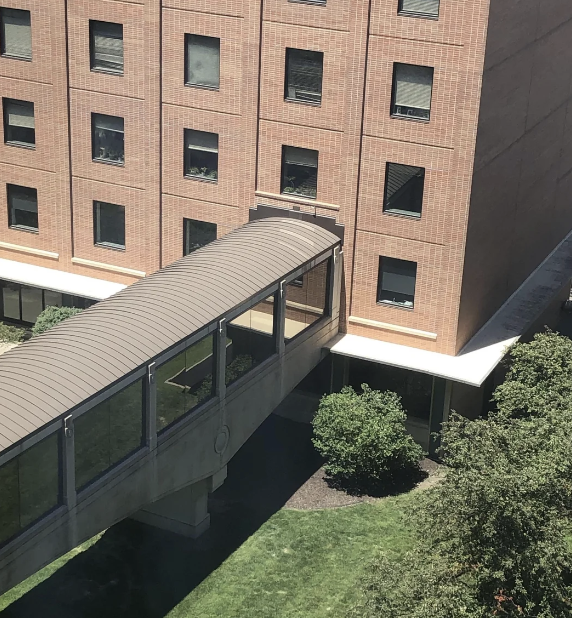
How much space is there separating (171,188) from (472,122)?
43.5 feet

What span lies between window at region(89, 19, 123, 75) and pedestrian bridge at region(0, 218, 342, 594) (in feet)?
30.5

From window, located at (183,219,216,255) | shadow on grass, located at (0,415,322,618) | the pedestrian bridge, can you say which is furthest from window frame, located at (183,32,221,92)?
shadow on grass, located at (0,415,322,618)

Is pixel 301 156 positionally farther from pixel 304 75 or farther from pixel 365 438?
pixel 365 438

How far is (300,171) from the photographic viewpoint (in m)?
42.6

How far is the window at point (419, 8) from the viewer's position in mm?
37969

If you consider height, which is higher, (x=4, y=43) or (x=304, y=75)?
(x=4, y=43)

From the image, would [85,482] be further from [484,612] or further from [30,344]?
[484,612]

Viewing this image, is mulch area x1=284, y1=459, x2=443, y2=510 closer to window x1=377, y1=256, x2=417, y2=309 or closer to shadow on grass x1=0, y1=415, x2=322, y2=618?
shadow on grass x1=0, y1=415, x2=322, y2=618

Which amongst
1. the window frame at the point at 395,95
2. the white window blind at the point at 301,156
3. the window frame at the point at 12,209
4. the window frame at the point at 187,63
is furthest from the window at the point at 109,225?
the window frame at the point at 395,95

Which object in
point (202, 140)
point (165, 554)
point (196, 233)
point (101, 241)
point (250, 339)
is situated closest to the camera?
point (165, 554)

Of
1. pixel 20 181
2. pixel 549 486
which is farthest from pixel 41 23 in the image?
pixel 549 486

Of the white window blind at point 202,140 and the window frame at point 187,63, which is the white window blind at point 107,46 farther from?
the white window blind at point 202,140

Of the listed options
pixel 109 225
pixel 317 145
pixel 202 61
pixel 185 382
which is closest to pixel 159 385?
pixel 185 382

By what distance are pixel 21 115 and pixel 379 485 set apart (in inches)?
884
